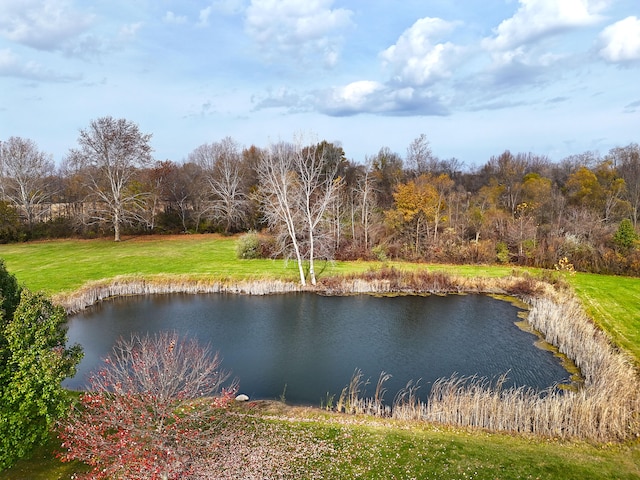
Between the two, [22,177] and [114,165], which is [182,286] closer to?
[114,165]

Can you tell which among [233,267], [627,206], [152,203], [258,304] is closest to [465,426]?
[258,304]

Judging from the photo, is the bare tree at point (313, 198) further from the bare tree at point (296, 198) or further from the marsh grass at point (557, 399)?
the marsh grass at point (557, 399)

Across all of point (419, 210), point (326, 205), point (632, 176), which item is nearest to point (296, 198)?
point (326, 205)

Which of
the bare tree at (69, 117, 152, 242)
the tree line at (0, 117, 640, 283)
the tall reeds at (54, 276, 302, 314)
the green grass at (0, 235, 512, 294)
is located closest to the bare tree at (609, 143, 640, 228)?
the tree line at (0, 117, 640, 283)

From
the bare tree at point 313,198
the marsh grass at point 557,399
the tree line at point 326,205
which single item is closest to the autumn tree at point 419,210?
the tree line at point 326,205

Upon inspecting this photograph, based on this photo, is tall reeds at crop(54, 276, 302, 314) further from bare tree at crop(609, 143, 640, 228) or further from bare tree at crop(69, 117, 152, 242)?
bare tree at crop(609, 143, 640, 228)

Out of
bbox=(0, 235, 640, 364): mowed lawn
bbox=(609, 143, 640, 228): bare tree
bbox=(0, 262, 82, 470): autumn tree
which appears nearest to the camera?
bbox=(0, 262, 82, 470): autumn tree

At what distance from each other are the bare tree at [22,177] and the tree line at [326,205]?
153 mm

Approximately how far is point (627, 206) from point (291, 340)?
41.3 m

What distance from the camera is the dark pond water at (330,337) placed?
57.4ft

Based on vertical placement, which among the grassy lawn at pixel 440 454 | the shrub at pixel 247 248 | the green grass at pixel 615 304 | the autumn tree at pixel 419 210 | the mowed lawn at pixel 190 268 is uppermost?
the autumn tree at pixel 419 210

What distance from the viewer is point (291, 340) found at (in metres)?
21.5

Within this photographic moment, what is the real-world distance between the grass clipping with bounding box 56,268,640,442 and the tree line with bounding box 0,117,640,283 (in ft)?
33.1

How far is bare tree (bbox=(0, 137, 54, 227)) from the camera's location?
48438 mm
